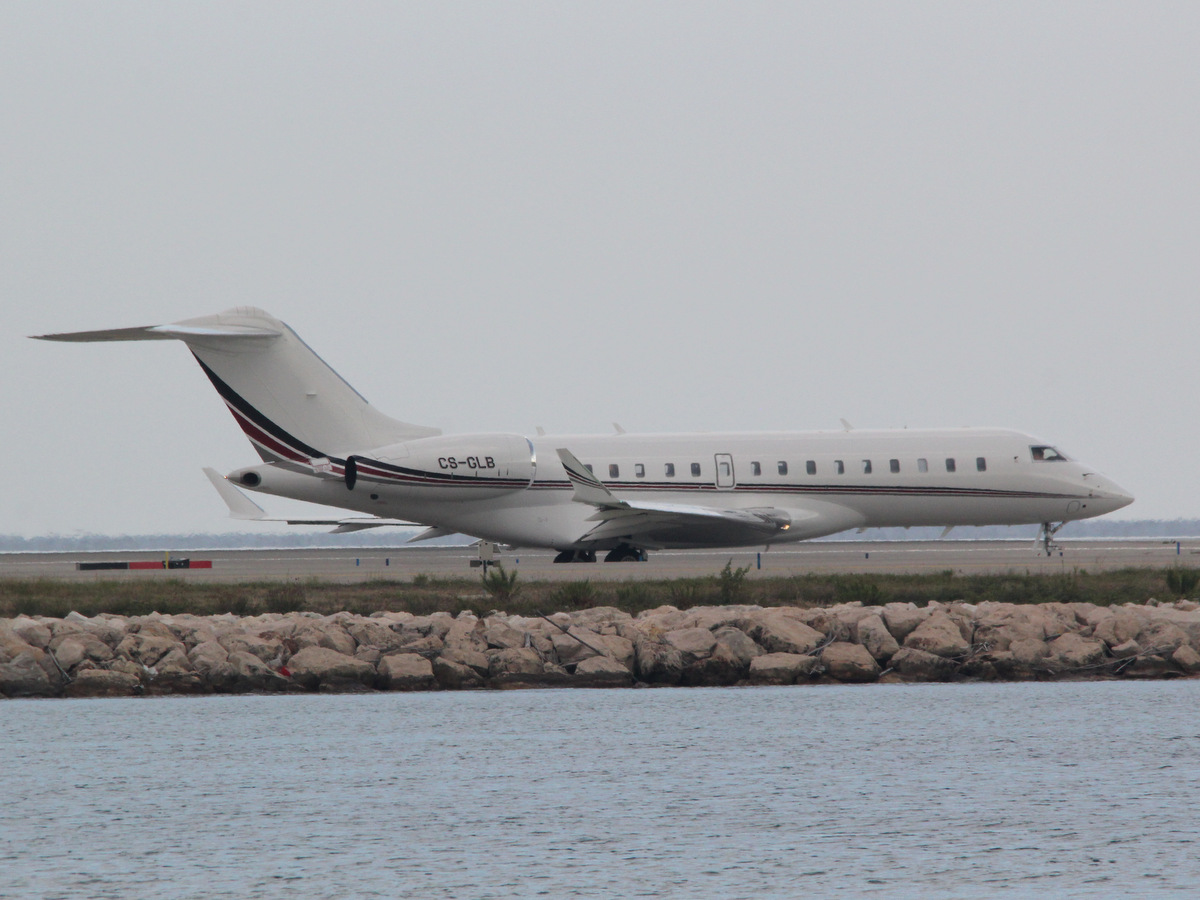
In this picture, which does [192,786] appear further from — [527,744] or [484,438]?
[484,438]

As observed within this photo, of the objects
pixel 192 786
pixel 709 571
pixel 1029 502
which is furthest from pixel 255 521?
pixel 192 786

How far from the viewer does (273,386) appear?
35156mm

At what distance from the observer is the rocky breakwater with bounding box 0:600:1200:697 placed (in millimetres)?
21703

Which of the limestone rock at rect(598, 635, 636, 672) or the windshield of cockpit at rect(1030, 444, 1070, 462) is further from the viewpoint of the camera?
the windshield of cockpit at rect(1030, 444, 1070, 462)

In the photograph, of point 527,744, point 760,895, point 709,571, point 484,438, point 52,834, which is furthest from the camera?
point 484,438

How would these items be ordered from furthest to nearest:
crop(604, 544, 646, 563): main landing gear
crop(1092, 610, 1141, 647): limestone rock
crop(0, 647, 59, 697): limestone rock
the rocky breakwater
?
1. crop(604, 544, 646, 563): main landing gear
2. crop(1092, 610, 1141, 647): limestone rock
3. the rocky breakwater
4. crop(0, 647, 59, 697): limestone rock

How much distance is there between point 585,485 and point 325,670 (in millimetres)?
12801

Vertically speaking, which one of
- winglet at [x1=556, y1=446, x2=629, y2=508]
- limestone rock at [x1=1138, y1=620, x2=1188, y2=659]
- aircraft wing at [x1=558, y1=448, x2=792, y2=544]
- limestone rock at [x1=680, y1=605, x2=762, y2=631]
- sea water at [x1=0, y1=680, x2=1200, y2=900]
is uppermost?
winglet at [x1=556, y1=446, x2=629, y2=508]

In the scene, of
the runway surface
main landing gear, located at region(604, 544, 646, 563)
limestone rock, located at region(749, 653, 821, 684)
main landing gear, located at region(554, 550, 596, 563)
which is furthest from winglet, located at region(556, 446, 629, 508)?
limestone rock, located at region(749, 653, 821, 684)

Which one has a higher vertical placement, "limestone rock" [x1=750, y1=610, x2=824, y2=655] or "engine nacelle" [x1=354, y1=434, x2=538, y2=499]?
"engine nacelle" [x1=354, y1=434, x2=538, y2=499]

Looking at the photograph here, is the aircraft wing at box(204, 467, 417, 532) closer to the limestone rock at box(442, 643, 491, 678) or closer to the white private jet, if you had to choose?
the white private jet

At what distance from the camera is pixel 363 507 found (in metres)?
35.6

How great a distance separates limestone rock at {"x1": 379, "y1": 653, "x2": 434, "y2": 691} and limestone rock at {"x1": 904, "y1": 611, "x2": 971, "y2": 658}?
7.04m

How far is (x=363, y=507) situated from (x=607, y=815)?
897 inches
